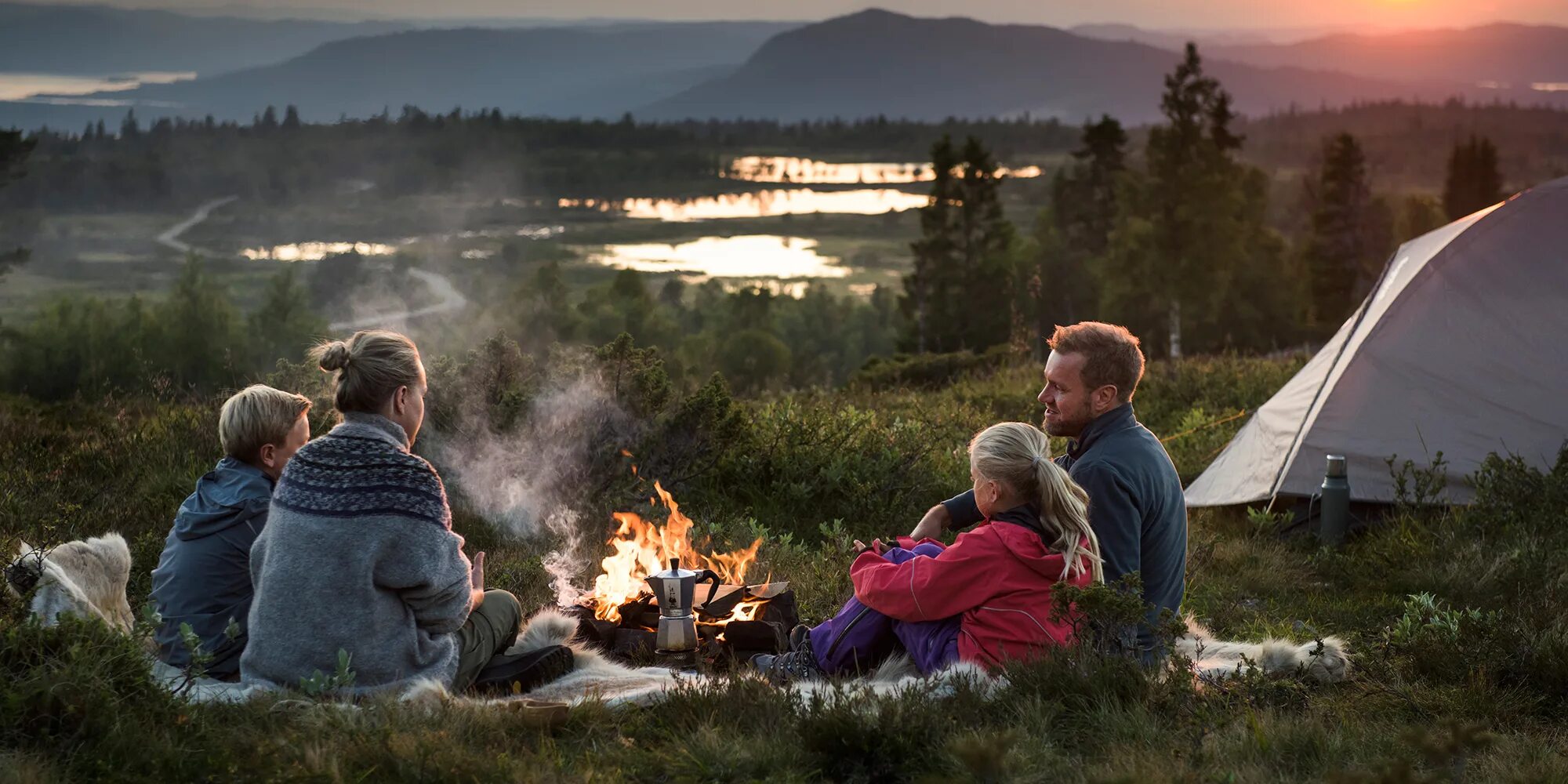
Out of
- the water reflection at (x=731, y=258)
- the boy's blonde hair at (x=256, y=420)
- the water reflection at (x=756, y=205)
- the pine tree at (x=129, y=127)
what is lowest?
the water reflection at (x=731, y=258)

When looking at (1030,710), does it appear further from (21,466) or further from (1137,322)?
(1137,322)

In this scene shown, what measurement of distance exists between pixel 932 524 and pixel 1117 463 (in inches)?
30.8

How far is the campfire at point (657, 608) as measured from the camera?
5.48 meters

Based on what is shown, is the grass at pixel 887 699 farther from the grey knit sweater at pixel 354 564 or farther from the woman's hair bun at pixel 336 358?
the woman's hair bun at pixel 336 358

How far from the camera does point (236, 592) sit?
4.98 meters

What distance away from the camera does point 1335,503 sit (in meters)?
7.75

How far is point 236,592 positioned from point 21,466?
4174 mm

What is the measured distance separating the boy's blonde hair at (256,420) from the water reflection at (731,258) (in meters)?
84.2

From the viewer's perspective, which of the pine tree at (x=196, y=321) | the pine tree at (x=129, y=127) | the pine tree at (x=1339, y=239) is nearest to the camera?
the pine tree at (x=1339, y=239)

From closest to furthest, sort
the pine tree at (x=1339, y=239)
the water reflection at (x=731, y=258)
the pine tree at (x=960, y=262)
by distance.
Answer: the pine tree at (x=960, y=262), the pine tree at (x=1339, y=239), the water reflection at (x=731, y=258)

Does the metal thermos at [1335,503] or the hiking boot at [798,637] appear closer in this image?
the hiking boot at [798,637]

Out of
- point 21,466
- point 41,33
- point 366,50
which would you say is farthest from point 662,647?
point 366,50

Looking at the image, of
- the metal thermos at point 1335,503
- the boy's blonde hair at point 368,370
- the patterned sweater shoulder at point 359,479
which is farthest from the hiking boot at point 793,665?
the metal thermos at point 1335,503

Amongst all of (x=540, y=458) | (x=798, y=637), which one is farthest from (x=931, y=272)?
(x=798, y=637)
